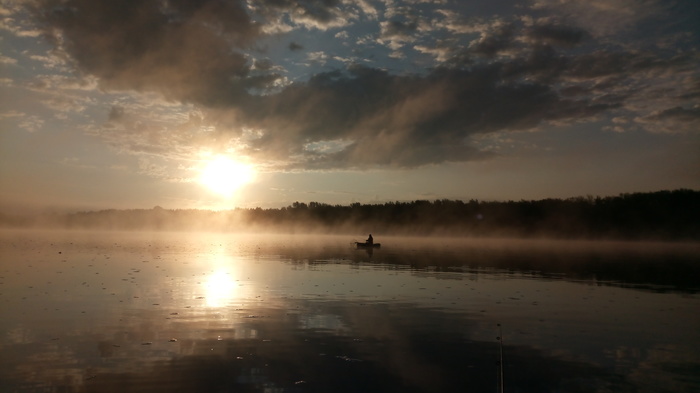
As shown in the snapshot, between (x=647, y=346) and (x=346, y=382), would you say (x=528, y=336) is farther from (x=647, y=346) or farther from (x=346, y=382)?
(x=346, y=382)

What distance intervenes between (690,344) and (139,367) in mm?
17540

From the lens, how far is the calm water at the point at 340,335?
40.4 ft

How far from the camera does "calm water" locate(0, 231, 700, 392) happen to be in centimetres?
1230

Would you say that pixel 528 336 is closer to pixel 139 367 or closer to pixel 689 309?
pixel 689 309

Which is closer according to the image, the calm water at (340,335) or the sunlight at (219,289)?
the calm water at (340,335)

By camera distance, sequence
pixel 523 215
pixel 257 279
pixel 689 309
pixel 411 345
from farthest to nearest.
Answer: pixel 523 215, pixel 257 279, pixel 689 309, pixel 411 345

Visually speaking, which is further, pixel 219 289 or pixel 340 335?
pixel 219 289

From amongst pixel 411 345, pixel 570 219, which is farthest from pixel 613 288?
pixel 570 219

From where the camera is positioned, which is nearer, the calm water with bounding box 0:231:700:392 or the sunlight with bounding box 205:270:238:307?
the calm water with bounding box 0:231:700:392

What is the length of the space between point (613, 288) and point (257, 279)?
23.1 metres

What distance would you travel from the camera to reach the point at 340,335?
1705 cm

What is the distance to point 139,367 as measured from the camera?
1310 centimetres

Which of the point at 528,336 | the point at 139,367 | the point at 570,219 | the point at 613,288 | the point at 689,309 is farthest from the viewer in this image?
the point at 570,219

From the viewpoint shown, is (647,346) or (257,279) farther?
(257,279)
